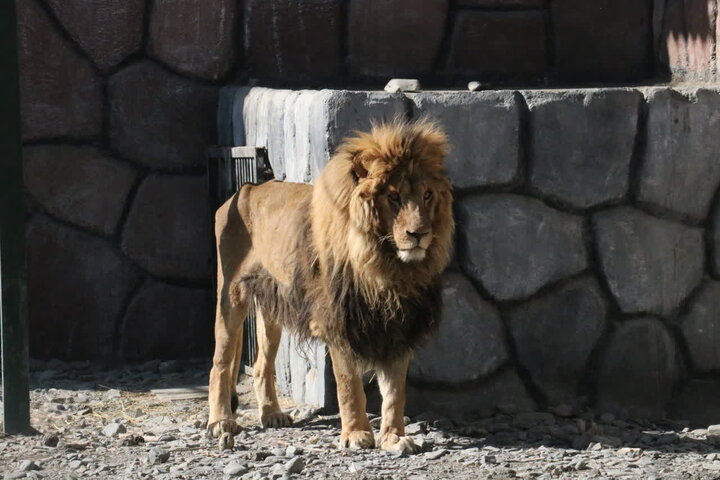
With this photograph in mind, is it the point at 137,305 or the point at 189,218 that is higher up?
the point at 189,218

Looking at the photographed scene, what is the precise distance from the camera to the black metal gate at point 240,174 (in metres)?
7.04

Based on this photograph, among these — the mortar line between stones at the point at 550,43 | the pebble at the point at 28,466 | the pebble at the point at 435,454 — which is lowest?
the pebble at the point at 435,454

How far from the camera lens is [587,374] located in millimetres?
6555

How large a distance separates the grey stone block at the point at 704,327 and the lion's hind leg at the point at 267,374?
199 centimetres

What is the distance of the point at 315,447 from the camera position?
227 inches

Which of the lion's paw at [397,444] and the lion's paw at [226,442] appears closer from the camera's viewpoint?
the lion's paw at [397,444]

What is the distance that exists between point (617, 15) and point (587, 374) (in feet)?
7.88

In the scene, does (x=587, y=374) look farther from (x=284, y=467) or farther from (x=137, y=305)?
(x=137, y=305)

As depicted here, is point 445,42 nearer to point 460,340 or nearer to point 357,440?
point 460,340

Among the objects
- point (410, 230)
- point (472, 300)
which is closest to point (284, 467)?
point (410, 230)

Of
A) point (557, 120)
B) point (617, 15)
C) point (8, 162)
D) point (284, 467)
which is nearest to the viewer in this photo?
point (284, 467)

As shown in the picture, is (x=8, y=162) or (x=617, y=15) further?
(x=617, y=15)

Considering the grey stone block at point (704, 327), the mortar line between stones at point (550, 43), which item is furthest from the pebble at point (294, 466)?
the mortar line between stones at point (550, 43)

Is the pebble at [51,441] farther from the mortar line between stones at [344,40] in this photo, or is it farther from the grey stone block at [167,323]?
the mortar line between stones at [344,40]
